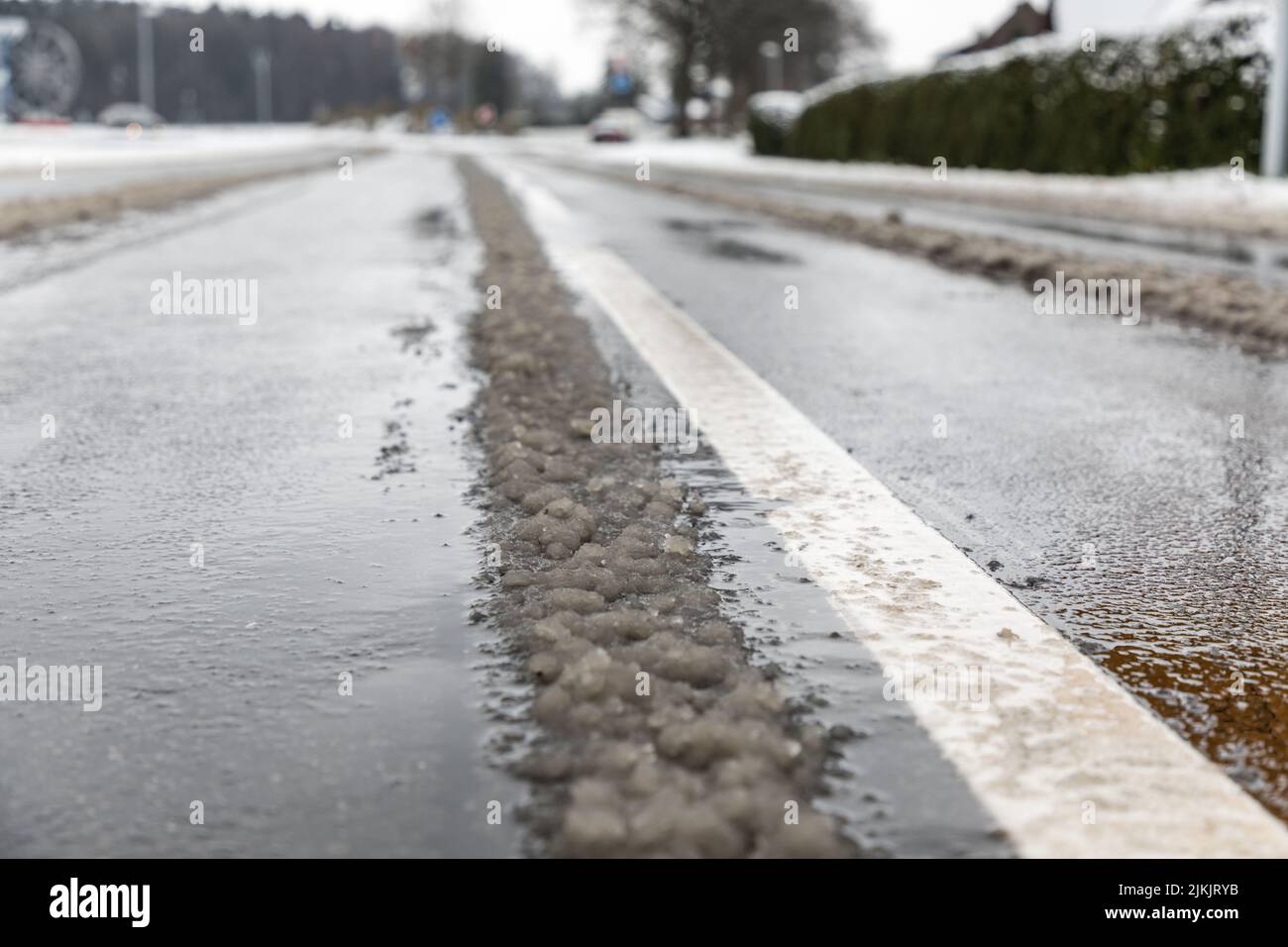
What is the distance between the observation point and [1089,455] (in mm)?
4172

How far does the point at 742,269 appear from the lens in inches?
385

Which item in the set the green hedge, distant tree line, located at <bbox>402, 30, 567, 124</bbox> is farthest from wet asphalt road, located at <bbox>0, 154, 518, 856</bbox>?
distant tree line, located at <bbox>402, 30, 567, 124</bbox>

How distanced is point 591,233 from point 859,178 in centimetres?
1589

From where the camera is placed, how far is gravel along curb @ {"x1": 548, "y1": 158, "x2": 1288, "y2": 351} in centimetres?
700

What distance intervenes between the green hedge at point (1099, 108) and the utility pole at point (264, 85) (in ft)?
433

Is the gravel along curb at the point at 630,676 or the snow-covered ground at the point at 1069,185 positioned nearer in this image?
the gravel along curb at the point at 630,676

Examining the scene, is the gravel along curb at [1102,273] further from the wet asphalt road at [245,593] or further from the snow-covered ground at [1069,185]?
the snow-covered ground at [1069,185]

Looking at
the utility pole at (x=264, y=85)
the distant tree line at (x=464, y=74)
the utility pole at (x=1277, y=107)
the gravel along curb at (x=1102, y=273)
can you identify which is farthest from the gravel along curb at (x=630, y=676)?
the utility pole at (x=264, y=85)

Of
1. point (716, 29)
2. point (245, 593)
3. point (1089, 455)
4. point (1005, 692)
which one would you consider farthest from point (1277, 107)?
point (716, 29)

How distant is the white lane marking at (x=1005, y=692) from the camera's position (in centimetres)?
181

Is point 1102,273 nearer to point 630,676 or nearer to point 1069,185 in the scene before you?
point 630,676

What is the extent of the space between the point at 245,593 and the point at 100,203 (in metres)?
14.7

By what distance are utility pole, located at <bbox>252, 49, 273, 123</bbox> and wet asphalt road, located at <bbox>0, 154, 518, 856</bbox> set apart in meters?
152
